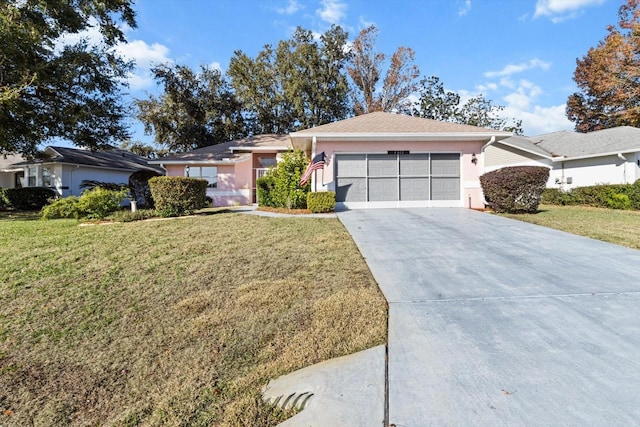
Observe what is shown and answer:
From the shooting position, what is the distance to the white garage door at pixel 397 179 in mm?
12531

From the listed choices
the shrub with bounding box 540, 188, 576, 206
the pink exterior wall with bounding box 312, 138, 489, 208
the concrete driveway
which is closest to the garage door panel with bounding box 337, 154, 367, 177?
the pink exterior wall with bounding box 312, 138, 489, 208

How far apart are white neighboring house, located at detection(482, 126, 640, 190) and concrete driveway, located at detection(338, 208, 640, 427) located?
12943 mm

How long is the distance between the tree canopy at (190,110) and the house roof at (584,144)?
20199 millimetres

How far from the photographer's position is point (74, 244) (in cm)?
683

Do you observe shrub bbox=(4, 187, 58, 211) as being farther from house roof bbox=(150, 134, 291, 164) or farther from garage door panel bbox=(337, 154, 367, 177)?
garage door panel bbox=(337, 154, 367, 177)

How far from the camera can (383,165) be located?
41.3ft

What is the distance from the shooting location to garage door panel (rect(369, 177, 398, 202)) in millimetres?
12609

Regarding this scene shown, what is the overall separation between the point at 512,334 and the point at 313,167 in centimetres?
912

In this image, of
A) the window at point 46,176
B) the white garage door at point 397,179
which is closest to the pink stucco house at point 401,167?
the white garage door at point 397,179

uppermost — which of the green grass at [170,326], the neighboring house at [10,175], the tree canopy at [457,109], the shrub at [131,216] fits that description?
the tree canopy at [457,109]

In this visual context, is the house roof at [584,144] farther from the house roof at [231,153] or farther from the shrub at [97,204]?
the shrub at [97,204]

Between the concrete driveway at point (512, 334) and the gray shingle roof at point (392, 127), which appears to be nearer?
the concrete driveway at point (512, 334)

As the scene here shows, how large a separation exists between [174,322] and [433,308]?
9.34 feet

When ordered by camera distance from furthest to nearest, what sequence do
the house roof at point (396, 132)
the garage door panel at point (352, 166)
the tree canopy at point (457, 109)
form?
the tree canopy at point (457, 109)
the garage door panel at point (352, 166)
the house roof at point (396, 132)
